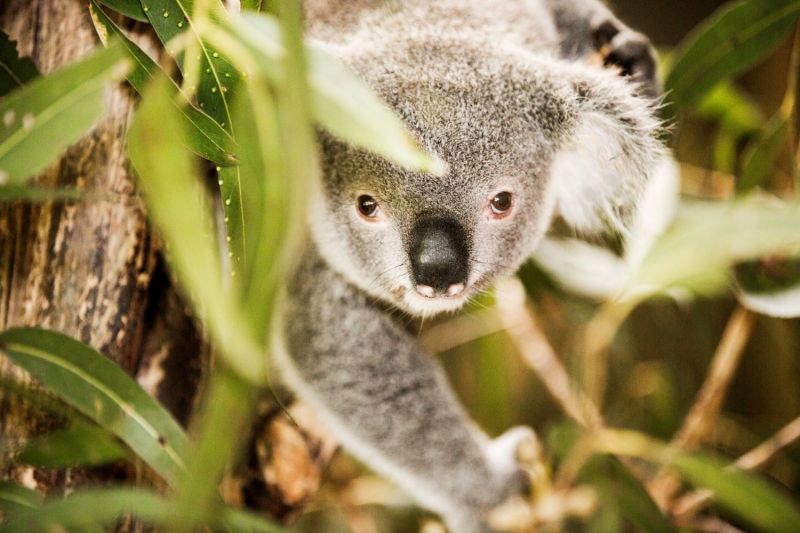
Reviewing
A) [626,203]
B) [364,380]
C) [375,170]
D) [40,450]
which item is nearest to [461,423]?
[364,380]

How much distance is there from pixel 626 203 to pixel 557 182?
0.64ft

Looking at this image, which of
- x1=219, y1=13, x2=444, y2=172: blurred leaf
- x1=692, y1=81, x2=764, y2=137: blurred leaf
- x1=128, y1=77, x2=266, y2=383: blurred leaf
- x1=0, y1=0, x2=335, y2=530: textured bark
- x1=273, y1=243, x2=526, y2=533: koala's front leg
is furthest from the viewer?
x1=692, y1=81, x2=764, y2=137: blurred leaf

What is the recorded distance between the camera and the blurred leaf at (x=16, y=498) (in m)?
1.19

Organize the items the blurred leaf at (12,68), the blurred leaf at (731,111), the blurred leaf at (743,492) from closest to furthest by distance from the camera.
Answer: the blurred leaf at (12,68)
the blurred leaf at (743,492)
the blurred leaf at (731,111)

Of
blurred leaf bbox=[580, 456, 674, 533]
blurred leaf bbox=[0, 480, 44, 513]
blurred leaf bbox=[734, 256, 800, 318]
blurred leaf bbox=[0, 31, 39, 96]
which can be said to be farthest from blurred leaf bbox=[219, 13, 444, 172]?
blurred leaf bbox=[580, 456, 674, 533]

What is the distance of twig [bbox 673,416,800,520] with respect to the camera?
6.38 ft

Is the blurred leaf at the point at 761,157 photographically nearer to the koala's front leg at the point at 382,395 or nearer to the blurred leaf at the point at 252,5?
the koala's front leg at the point at 382,395

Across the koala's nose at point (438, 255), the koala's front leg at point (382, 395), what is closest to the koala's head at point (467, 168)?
the koala's nose at point (438, 255)

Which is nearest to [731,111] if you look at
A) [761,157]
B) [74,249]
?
[761,157]

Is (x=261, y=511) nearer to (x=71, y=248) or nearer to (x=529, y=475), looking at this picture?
(x=529, y=475)

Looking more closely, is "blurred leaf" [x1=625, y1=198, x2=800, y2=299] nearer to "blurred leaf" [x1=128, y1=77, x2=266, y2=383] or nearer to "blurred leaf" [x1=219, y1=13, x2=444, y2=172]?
"blurred leaf" [x1=219, y1=13, x2=444, y2=172]

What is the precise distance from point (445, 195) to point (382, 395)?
806 millimetres

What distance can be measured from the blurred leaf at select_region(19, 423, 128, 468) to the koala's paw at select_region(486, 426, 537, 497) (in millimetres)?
1269

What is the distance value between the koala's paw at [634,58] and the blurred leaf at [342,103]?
1.14 meters
